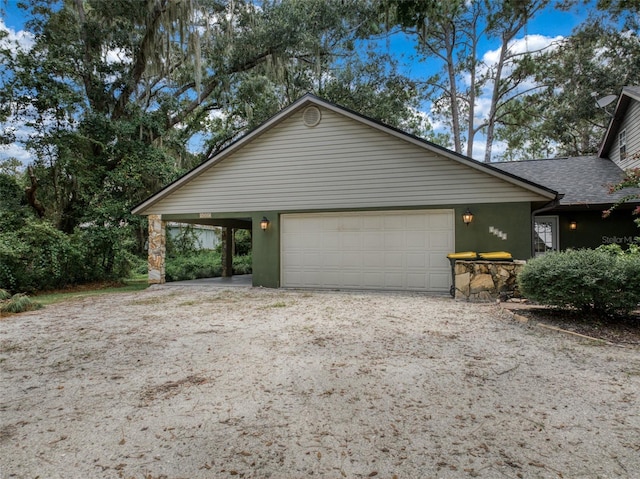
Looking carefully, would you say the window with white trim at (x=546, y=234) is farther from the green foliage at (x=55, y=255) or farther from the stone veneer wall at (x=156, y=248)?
the green foliage at (x=55, y=255)

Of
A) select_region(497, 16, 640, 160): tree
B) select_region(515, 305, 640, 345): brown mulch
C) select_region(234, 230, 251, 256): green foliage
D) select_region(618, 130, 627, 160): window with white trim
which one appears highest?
select_region(497, 16, 640, 160): tree

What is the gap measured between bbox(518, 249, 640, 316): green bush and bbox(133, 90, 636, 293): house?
275cm

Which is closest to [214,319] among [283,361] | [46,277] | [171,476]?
[283,361]

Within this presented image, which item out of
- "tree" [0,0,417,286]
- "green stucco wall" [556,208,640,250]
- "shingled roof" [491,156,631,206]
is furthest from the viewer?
"tree" [0,0,417,286]

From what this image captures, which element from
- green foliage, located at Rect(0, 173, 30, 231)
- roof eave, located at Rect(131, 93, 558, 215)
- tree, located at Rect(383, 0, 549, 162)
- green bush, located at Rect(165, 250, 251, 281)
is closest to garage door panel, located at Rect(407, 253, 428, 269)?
roof eave, located at Rect(131, 93, 558, 215)

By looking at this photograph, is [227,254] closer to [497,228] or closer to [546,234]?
[497,228]

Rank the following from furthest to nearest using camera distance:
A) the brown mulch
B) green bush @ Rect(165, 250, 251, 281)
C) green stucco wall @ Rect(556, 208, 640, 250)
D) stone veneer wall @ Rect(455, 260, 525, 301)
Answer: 1. green bush @ Rect(165, 250, 251, 281)
2. green stucco wall @ Rect(556, 208, 640, 250)
3. stone veneer wall @ Rect(455, 260, 525, 301)
4. the brown mulch

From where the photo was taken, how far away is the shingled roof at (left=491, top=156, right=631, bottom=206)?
31.2 ft

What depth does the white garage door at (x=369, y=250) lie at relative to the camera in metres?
8.70

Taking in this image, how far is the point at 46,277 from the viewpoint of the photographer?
983 cm

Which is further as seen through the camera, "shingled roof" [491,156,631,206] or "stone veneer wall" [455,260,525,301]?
"shingled roof" [491,156,631,206]

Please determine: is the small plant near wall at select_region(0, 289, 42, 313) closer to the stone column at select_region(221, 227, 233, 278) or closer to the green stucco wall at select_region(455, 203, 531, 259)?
the stone column at select_region(221, 227, 233, 278)

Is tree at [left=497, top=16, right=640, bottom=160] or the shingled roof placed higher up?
tree at [left=497, top=16, right=640, bottom=160]

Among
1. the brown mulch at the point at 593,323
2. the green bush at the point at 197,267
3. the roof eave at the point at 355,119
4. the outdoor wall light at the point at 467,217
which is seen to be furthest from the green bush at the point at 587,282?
the green bush at the point at 197,267
